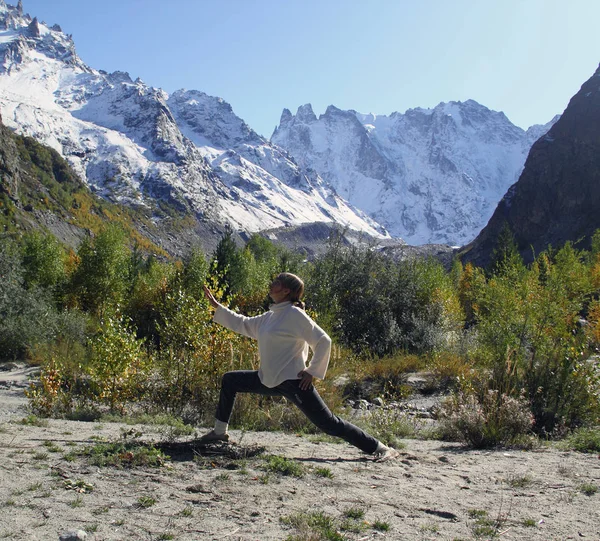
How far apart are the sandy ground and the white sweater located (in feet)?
3.09

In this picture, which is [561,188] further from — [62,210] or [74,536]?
[62,210]

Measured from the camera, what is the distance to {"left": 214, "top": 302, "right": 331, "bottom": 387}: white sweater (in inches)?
195

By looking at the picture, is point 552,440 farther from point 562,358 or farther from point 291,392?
point 291,392

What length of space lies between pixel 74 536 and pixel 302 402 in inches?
91.3

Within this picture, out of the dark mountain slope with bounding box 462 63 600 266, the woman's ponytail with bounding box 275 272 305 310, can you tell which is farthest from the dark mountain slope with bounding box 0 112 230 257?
the woman's ponytail with bounding box 275 272 305 310

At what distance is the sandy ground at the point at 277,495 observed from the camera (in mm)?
3680

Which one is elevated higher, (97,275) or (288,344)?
(97,275)

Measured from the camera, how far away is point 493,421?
23.2ft

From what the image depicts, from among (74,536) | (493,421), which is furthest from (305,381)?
(493,421)

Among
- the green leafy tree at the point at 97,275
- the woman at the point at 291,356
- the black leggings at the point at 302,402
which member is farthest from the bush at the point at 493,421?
the green leafy tree at the point at 97,275

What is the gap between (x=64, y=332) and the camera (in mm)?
21609

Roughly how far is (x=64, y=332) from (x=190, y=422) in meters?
15.6

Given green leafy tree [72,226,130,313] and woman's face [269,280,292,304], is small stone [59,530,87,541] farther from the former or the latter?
green leafy tree [72,226,130,313]

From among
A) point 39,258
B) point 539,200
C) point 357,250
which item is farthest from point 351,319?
point 539,200
